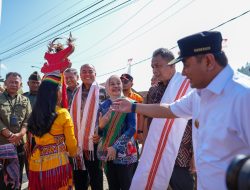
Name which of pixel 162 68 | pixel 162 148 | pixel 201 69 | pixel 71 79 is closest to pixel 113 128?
pixel 162 148

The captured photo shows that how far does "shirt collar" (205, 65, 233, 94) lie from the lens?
167cm

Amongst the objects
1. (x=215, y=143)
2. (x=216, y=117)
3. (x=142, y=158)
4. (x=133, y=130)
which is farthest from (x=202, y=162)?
(x=133, y=130)

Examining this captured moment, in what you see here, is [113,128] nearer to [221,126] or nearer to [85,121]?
[85,121]

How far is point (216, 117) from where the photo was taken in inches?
65.8

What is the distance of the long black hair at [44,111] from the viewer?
2.95 meters

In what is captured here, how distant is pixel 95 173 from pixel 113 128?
0.82 metres

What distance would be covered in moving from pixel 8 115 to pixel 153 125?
7.56ft

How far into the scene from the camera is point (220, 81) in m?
1.69

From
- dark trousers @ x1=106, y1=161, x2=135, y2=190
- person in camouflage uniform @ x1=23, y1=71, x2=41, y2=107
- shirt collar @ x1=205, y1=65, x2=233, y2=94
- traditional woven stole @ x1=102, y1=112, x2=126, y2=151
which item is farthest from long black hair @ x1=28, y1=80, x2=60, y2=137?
person in camouflage uniform @ x1=23, y1=71, x2=41, y2=107

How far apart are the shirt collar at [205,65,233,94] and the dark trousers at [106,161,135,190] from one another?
75.3 inches

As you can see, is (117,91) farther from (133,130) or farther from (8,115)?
(8,115)

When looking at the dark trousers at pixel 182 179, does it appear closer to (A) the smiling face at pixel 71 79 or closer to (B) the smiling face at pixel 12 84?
(A) the smiling face at pixel 71 79

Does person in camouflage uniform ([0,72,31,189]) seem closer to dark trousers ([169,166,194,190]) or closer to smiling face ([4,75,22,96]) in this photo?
smiling face ([4,75,22,96])

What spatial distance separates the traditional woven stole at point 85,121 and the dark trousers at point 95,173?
0.20 feet
